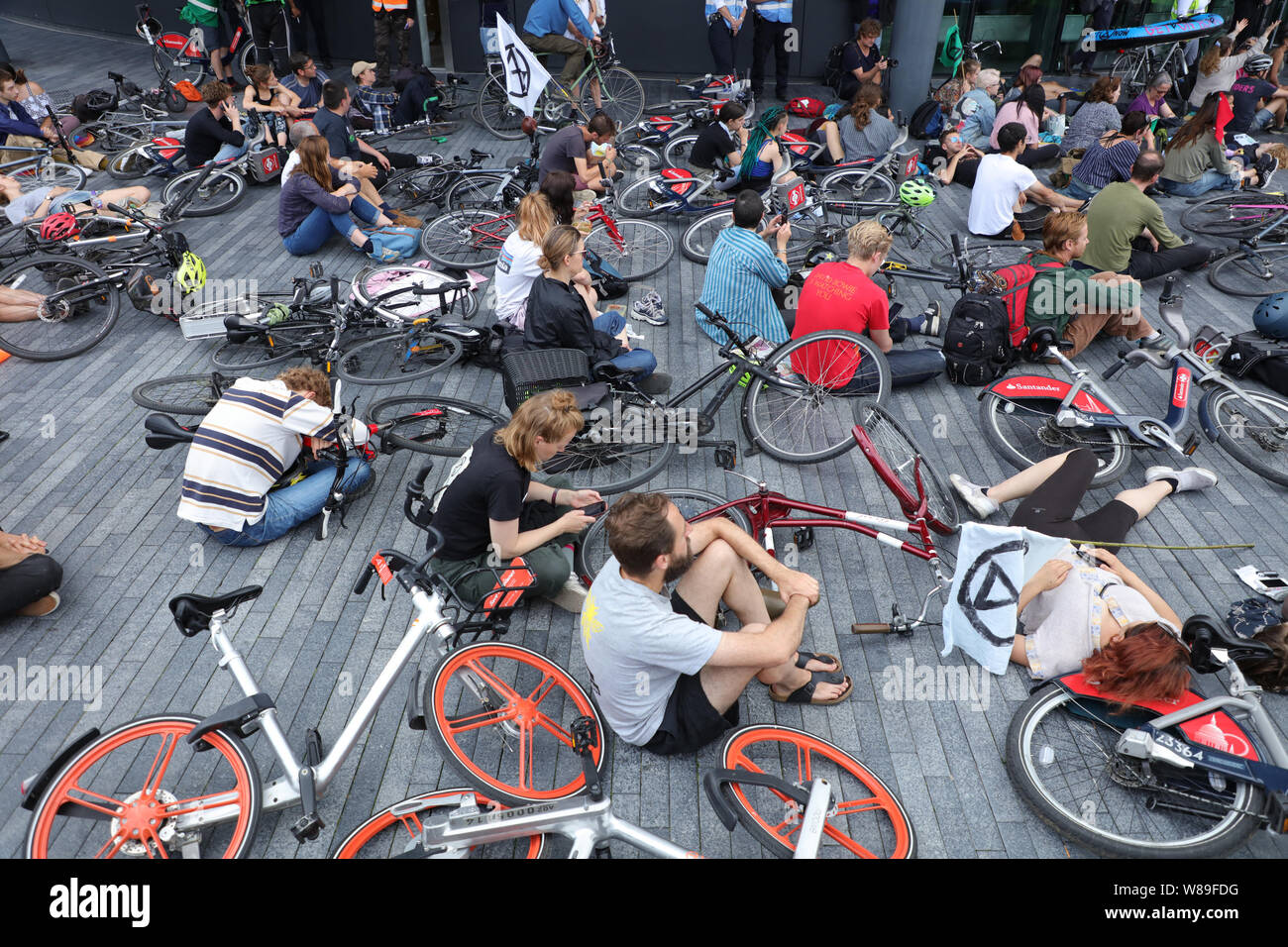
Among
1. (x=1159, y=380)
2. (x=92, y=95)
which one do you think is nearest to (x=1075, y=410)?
(x=1159, y=380)

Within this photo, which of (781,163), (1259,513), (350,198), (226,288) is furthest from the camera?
(781,163)

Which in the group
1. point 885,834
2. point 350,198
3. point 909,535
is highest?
point 350,198

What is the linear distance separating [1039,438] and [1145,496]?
817mm

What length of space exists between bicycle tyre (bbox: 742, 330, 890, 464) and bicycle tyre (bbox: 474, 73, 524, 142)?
8.33m

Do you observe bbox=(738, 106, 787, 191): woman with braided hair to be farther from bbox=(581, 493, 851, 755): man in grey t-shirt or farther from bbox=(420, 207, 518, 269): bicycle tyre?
bbox=(581, 493, 851, 755): man in grey t-shirt

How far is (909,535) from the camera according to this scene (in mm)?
4715

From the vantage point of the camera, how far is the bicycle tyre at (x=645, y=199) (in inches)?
350

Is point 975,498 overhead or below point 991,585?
below

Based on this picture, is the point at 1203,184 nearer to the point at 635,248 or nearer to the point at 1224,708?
the point at 635,248

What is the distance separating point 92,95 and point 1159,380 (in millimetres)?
14317

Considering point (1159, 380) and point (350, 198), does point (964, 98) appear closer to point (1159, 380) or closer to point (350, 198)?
point (1159, 380)

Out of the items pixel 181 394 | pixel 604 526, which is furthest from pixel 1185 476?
pixel 181 394

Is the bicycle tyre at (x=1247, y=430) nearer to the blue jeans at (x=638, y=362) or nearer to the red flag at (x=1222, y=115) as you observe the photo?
the blue jeans at (x=638, y=362)

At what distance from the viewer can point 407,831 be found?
3.29m
